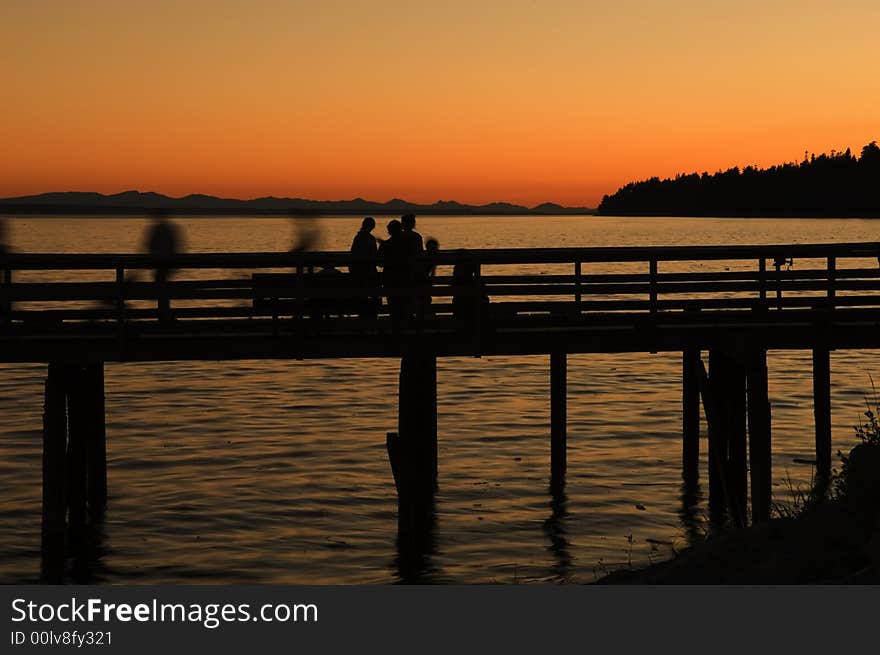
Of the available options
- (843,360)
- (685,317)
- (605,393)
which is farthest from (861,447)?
(843,360)

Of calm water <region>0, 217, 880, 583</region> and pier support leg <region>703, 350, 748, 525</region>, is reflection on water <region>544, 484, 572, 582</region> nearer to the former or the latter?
calm water <region>0, 217, 880, 583</region>

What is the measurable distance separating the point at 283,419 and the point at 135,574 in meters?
13.9

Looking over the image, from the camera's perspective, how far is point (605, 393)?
3394cm

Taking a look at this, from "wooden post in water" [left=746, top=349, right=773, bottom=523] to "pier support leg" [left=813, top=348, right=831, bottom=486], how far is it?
3968mm

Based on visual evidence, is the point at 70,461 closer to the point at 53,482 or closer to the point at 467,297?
the point at 53,482

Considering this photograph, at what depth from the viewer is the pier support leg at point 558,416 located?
67.5 ft

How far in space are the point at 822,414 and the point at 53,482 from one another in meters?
12.3

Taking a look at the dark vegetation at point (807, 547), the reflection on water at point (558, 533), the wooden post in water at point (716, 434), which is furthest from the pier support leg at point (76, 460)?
the dark vegetation at point (807, 547)

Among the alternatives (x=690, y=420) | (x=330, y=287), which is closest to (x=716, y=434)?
(x=690, y=420)

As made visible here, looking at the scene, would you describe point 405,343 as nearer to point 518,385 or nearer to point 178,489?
point 178,489

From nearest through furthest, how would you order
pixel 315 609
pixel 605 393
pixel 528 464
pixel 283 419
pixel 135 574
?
pixel 315 609, pixel 135 574, pixel 528 464, pixel 283 419, pixel 605 393

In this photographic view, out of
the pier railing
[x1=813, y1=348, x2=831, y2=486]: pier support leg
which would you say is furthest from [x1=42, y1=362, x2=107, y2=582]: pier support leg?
[x1=813, y1=348, x2=831, y2=486]: pier support leg

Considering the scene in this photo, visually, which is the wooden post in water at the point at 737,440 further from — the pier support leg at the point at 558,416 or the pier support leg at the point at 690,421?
the pier support leg at the point at 558,416

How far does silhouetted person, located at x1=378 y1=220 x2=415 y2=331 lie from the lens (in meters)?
16.0
